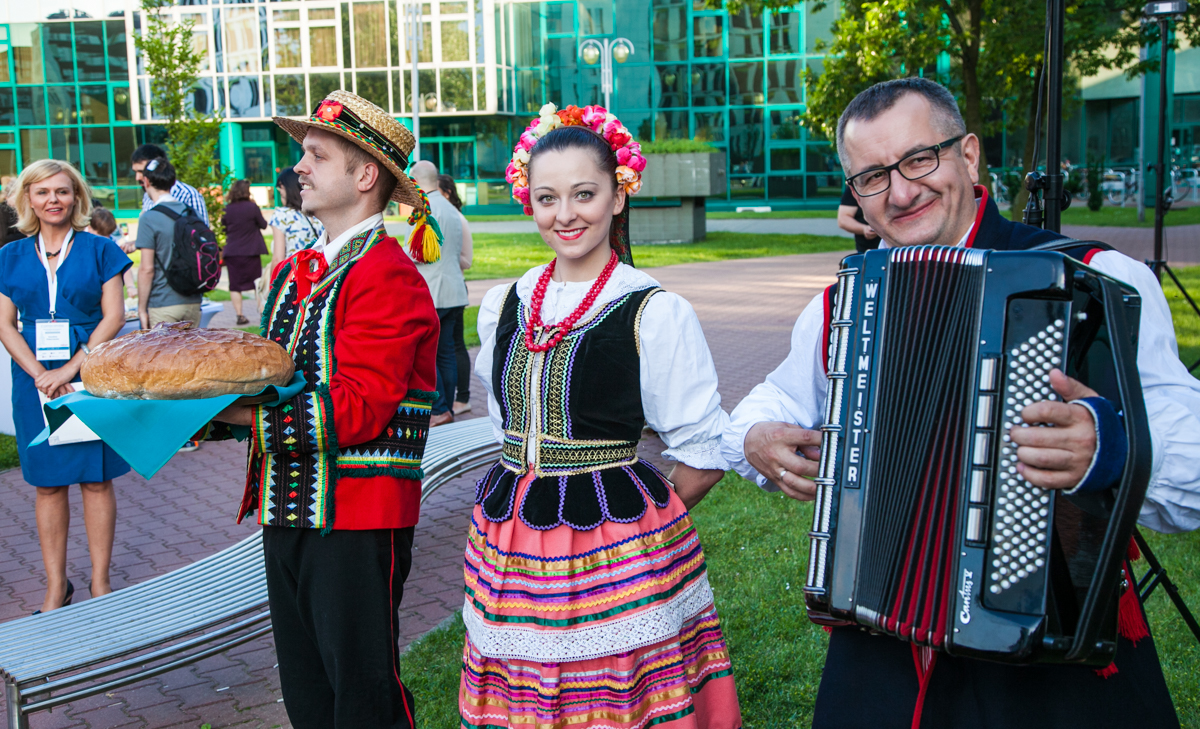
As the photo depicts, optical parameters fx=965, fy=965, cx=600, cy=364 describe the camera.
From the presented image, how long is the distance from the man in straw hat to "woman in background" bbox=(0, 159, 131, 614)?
2148mm

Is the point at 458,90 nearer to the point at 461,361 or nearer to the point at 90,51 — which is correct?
the point at 90,51

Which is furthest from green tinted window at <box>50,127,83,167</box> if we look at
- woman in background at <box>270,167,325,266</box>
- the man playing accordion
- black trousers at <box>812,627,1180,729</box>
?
black trousers at <box>812,627,1180,729</box>

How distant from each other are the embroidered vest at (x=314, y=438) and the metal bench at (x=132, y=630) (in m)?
0.97

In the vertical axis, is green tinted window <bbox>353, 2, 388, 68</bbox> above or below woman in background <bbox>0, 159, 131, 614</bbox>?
above

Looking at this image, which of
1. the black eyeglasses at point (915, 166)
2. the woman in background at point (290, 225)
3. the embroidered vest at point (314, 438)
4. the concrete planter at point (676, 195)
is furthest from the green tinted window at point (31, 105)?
the black eyeglasses at point (915, 166)

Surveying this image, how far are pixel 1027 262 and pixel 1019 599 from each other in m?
0.57

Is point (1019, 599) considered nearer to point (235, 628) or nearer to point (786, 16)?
point (235, 628)

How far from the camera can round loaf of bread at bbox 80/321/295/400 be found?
2.26 metres

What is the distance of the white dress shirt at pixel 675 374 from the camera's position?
2512mm

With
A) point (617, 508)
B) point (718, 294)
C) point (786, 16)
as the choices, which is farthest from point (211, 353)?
point (786, 16)

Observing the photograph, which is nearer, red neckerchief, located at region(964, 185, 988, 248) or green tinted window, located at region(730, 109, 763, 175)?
red neckerchief, located at region(964, 185, 988, 248)

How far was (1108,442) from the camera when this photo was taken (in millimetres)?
1566

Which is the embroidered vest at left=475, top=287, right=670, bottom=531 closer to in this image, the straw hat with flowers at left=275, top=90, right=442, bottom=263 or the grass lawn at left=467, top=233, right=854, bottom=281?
the straw hat with flowers at left=275, top=90, right=442, bottom=263

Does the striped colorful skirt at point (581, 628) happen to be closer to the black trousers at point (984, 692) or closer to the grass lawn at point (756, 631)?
the black trousers at point (984, 692)
